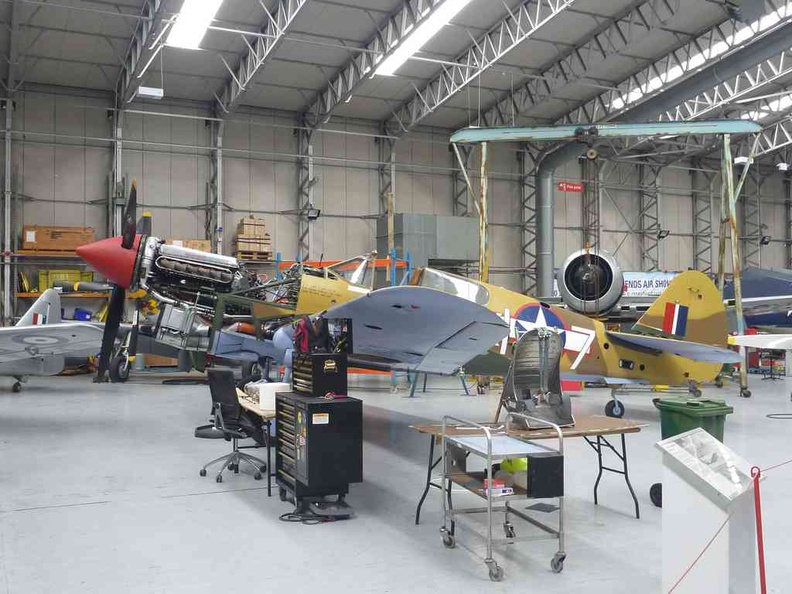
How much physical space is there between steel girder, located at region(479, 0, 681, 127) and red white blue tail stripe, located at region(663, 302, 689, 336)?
819cm

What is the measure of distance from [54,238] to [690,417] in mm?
17058

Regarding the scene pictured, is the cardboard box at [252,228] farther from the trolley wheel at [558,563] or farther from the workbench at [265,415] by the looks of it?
the trolley wheel at [558,563]

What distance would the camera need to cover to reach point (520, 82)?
2034cm

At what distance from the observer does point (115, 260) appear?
30.2 feet

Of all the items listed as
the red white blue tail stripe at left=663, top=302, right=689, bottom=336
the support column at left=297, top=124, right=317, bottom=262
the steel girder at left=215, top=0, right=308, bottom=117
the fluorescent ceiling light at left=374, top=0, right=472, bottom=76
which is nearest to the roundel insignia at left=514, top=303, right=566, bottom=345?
the red white blue tail stripe at left=663, top=302, right=689, bottom=336

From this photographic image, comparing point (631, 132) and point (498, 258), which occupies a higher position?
point (631, 132)

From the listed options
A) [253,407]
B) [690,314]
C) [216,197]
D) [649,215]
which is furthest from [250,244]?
[649,215]

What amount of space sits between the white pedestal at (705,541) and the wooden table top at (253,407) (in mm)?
3595

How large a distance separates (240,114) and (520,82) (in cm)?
868

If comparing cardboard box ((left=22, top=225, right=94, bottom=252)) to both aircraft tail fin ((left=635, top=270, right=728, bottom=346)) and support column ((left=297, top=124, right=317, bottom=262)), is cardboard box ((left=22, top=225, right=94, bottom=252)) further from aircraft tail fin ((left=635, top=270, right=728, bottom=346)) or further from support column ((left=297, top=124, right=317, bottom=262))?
aircraft tail fin ((left=635, top=270, right=728, bottom=346))

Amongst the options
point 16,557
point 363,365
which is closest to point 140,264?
point 363,365

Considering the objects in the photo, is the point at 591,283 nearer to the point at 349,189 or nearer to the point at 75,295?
the point at 349,189

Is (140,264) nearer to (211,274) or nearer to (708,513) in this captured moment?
(211,274)

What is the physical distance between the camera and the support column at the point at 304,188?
21.4 m
